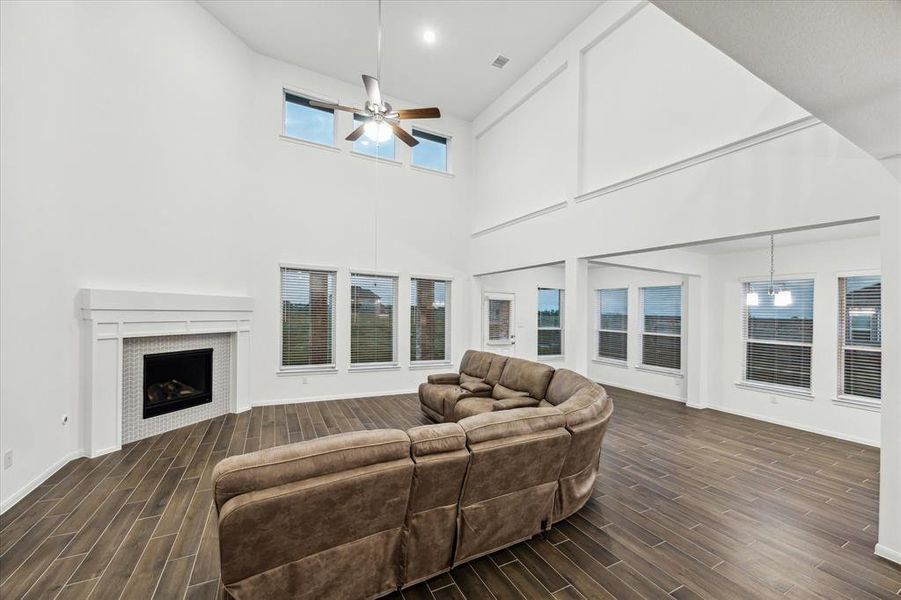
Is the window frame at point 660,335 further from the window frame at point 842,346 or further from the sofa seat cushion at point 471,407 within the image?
the sofa seat cushion at point 471,407

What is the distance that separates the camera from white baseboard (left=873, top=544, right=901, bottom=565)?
7.71ft

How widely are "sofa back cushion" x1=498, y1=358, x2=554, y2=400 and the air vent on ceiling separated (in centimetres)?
468

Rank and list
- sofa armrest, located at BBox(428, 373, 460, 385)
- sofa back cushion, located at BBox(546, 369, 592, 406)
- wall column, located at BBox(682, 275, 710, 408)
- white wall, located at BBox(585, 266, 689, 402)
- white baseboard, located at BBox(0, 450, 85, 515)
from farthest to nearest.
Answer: white wall, located at BBox(585, 266, 689, 402) < wall column, located at BBox(682, 275, 710, 408) < sofa armrest, located at BBox(428, 373, 460, 385) < sofa back cushion, located at BBox(546, 369, 592, 406) < white baseboard, located at BBox(0, 450, 85, 515)

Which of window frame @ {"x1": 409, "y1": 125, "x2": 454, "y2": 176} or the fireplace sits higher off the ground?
window frame @ {"x1": 409, "y1": 125, "x2": 454, "y2": 176}

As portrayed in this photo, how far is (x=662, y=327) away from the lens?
277 inches

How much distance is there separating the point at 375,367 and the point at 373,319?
870mm

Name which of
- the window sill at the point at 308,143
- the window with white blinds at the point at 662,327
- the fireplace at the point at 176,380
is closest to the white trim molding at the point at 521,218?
the window sill at the point at 308,143

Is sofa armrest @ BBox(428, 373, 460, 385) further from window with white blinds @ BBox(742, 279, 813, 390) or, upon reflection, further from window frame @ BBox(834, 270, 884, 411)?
window frame @ BBox(834, 270, 884, 411)

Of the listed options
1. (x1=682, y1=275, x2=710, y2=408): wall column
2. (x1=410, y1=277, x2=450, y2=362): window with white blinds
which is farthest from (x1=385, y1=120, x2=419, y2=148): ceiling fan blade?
(x1=682, y1=275, x2=710, y2=408): wall column

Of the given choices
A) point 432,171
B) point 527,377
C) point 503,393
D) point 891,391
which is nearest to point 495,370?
point 503,393

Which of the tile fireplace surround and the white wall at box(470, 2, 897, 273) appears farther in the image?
the tile fireplace surround

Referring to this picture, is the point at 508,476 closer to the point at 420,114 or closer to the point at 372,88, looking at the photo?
the point at 420,114

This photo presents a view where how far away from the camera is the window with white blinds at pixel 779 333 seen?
5.37 metres

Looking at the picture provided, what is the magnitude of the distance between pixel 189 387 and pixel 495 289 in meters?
5.43
